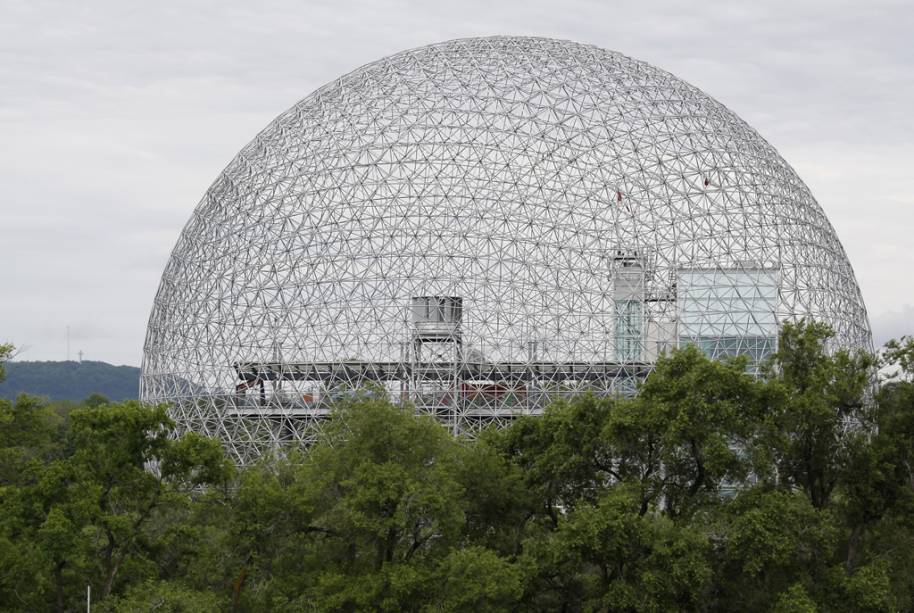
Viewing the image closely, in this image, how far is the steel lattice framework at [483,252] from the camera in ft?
131

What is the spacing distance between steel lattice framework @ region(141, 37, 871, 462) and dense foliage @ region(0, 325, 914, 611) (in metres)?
11.6

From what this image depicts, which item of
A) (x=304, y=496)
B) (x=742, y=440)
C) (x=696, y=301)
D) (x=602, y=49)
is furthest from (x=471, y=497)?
(x=602, y=49)

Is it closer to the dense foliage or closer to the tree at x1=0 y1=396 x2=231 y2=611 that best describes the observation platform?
the dense foliage

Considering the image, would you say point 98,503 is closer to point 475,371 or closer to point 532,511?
point 532,511

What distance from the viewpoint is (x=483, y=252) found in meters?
40.6

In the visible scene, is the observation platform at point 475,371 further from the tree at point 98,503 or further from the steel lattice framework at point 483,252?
the tree at point 98,503

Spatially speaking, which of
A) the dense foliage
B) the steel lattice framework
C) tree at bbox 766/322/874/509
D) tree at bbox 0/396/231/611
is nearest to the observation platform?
the steel lattice framework

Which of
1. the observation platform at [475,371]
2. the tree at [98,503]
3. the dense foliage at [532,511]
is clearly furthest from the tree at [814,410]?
the observation platform at [475,371]

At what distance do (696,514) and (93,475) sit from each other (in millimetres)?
→ 12792

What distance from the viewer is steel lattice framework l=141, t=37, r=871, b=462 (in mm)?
40031

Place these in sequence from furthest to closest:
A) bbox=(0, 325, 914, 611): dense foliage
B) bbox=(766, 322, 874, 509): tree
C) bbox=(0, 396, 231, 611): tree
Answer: bbox=(766, 322, 874, 509): tree < bbox=(0, 396, 231, 611): tree < bbox=(0, 325, 914, 611): dense foliage

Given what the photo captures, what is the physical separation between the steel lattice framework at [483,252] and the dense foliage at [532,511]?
11.6 meters

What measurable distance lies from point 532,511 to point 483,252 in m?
15.0

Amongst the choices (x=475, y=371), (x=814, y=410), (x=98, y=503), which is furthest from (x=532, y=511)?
(x=475, y=371)
